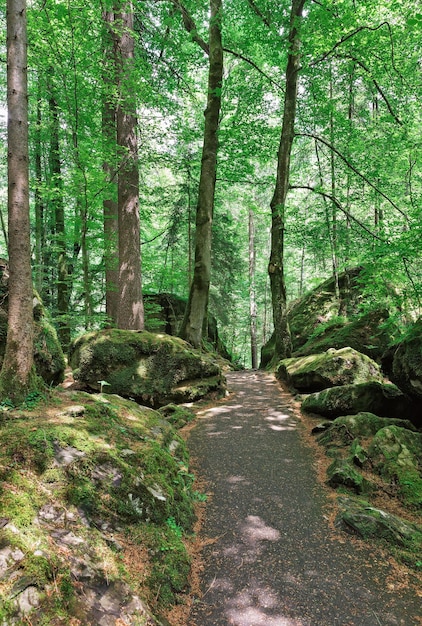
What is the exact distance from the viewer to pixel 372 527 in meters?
3.81

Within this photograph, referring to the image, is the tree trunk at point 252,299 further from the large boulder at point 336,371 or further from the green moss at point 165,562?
the green moss at point 165,562

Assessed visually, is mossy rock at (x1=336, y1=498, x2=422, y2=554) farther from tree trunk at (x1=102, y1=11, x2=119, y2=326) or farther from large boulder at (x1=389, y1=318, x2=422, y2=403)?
tree trunk at (x1=102, y1=11, x2=119, y2=326)

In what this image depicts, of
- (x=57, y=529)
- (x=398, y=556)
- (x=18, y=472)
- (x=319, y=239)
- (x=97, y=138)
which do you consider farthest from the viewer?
(x=319, y=239)

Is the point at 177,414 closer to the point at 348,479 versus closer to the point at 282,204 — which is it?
the point at 348,479

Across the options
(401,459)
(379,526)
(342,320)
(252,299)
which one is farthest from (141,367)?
(252,299)

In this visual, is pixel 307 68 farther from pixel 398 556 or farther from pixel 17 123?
pixel 398 556

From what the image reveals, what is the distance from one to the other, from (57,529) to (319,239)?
12.5 metres

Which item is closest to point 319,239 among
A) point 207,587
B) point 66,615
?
point 207,587

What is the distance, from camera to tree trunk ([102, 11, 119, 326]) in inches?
336

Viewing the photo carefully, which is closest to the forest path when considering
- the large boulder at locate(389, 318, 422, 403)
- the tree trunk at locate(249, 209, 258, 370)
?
the large boulder at locate(389, 318, 422, 403)

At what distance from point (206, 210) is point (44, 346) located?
7.04 metres

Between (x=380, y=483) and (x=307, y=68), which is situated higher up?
(x=307, y=68)

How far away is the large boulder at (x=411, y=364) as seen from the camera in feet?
17.9

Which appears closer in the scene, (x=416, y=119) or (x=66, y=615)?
(x=66, y=615)
